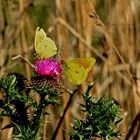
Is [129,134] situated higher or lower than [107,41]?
lower

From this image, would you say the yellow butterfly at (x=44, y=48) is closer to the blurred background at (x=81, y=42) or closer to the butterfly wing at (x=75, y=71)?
the butterfly wing at (x=75, y=71)

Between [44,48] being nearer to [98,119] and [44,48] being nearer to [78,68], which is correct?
[78,68]

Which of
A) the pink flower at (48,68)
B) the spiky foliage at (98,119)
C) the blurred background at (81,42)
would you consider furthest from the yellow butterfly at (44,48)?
the blurred background at (81,42)

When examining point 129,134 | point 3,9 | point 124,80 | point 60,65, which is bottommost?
point 129,134

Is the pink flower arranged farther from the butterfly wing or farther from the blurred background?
the blurred background

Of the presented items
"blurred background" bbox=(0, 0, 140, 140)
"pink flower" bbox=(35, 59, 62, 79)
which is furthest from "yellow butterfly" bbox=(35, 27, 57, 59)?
"blurred background" bbox=(0, 0, 140, 140)

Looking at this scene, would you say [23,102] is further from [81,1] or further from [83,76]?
[81,1]

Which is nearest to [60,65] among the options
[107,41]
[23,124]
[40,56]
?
[40,56]
